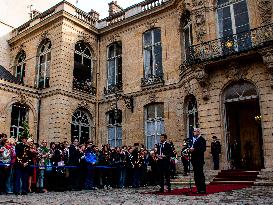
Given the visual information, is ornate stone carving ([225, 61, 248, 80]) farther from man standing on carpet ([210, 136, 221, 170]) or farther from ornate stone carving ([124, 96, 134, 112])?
ornate stone carving ([124, 96, 134, 112])

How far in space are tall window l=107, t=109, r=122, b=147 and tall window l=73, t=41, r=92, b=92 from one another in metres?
2.44

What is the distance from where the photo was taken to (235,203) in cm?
632

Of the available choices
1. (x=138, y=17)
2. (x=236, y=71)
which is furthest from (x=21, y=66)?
(x=236, y=71)

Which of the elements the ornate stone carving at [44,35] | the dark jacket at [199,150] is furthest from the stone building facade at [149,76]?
the dark jacket at [199,150]

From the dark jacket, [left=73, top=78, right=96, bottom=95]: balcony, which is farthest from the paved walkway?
[left=73, top=78, right=96, bottom=95]: balcony

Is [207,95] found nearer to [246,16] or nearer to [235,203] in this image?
[246,16]

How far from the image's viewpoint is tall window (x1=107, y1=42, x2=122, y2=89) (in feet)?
64.8

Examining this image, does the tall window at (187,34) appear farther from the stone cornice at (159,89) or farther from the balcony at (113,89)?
the balcony at (113,89)

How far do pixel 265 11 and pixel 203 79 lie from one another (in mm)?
3872

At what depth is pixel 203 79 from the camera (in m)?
14.3

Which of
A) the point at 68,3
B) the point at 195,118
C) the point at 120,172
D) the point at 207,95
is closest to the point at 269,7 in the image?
the point at 207,95

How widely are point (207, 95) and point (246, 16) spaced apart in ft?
13.3

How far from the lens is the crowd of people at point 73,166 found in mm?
9406

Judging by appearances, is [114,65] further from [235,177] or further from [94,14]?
[235,177]
